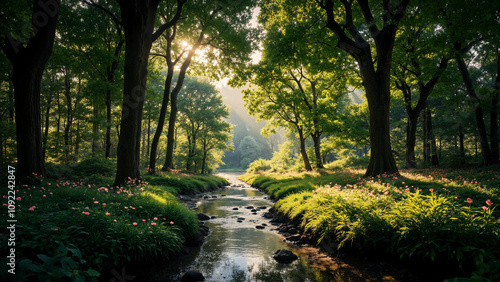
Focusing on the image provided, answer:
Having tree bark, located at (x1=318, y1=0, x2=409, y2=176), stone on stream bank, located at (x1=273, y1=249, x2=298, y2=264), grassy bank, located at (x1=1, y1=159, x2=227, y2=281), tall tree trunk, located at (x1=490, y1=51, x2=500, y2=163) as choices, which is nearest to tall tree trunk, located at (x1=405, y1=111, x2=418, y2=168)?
tall tree trunk, located at (x1=490, y1=51, x2=500, y2=163)

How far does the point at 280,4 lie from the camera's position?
12.8m

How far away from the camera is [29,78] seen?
25.1 ft

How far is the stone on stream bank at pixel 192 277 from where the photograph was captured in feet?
12.9

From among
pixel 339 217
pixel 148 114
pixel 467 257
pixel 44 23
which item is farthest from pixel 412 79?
pixel 148 114

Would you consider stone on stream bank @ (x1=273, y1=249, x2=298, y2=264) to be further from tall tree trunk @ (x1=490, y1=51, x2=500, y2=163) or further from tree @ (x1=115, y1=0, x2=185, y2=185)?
tall tree trunk @ (x1=490, y1=51, x2=500, y2=163)

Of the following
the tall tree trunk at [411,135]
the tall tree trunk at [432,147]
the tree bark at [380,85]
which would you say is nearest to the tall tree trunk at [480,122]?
the tall tree trunk at [411,135]

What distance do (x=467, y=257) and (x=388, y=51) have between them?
29.9 feet

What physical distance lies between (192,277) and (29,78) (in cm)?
893

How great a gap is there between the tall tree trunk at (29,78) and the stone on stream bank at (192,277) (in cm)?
714

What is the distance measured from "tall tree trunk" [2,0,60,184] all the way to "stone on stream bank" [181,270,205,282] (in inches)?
281

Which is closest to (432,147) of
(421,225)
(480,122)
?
(480,122)

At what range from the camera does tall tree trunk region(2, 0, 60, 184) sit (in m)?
7.53

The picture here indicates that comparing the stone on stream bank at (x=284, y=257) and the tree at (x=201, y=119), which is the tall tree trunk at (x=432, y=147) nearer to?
the stone on stream bank at (x=284, y=257)

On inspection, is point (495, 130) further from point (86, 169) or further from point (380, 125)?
point (86, 169)
